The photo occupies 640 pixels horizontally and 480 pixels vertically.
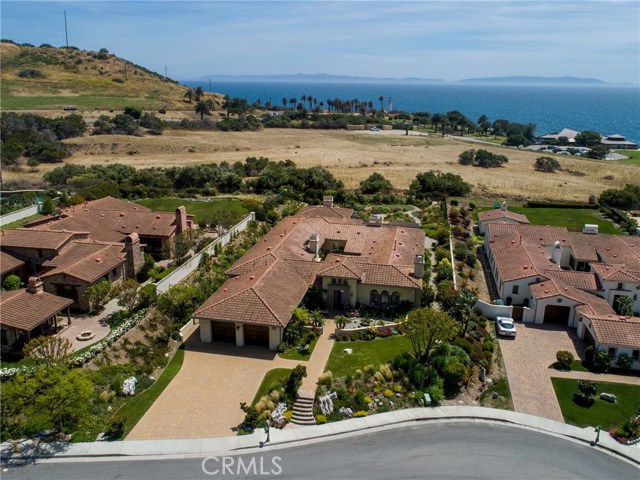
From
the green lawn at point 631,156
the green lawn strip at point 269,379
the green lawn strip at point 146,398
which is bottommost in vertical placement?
the green lawn strip at point 146,398

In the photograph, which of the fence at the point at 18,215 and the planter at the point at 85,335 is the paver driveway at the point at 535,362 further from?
the fence at the point at 18,215

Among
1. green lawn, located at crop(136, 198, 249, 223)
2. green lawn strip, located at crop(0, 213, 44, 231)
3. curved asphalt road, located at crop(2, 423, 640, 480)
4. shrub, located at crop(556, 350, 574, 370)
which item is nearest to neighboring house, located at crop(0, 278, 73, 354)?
curved asphalt road, located at crop(2, 423, 640, 480)

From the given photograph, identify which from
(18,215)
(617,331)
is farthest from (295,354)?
(18,215)

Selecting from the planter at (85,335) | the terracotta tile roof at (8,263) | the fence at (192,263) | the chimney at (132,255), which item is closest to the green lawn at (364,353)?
the fence at (192,263)

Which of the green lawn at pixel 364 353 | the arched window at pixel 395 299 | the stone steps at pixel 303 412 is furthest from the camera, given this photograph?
the arched window at pixel 395 299

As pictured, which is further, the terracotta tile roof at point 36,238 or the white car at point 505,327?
the terracotta tile roof at point 36,238
